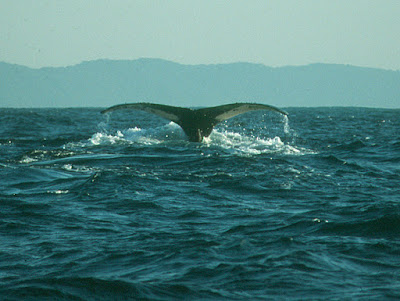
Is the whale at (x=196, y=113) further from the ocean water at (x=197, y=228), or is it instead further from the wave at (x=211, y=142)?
the ocean water at (x=197, y=228)

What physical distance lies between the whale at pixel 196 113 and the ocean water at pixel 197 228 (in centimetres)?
113

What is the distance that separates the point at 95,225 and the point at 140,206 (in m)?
1.42

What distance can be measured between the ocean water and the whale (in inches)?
44.6

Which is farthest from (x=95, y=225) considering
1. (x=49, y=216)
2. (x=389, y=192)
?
(x=389, y=192)

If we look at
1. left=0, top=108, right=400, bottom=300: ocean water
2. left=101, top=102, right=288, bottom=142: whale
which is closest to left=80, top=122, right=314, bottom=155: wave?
left=101, top=102, right=288, bottom=142: whale

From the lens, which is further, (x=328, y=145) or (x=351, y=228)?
(x=328, y=145)

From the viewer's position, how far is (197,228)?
28.3ft

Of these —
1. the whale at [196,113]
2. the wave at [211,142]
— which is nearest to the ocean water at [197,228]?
the whale at [196,113]

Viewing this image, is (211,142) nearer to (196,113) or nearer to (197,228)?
(196,113)

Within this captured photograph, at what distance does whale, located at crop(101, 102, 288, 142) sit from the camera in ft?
51.9

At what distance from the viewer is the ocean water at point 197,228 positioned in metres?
6.27

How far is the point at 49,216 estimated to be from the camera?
928 cm

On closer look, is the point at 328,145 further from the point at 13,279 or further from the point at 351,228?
the point at 13,279

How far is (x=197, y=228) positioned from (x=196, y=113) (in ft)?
29.9
